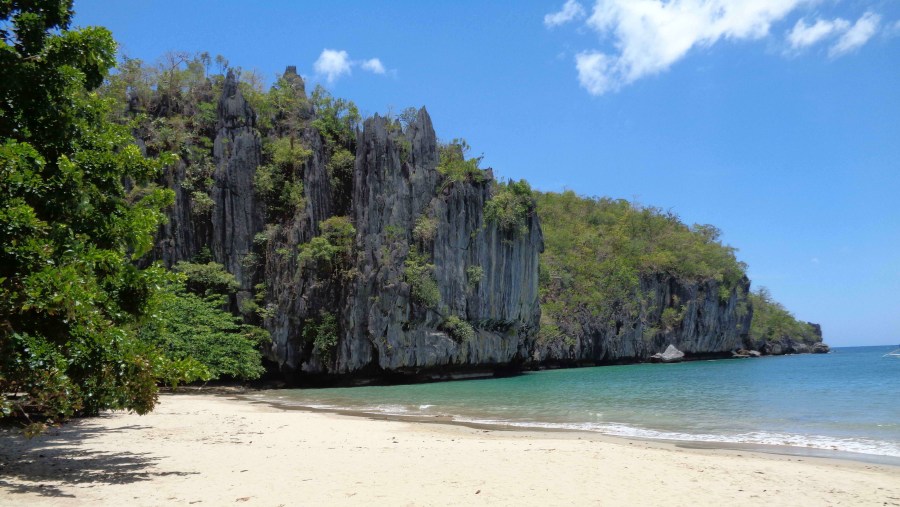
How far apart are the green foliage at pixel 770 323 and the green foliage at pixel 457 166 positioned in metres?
58.7

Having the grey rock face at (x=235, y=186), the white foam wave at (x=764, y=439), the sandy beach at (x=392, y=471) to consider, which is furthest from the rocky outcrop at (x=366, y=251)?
the sandy beach at (x=392, y=471)

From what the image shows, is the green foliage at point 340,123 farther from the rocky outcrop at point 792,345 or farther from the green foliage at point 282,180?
the rocky outcrop at point 792,345

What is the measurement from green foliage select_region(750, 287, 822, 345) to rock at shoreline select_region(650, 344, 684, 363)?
24071 millimetres

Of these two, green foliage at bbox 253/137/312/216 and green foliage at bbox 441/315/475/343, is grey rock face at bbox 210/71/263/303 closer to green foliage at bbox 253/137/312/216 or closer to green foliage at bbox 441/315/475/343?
green foliage at bbox 253/137/312/216

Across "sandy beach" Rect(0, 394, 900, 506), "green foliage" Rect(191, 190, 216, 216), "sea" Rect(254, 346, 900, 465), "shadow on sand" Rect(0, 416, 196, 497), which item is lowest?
"sea" Rect(254, 346, 900, 465)

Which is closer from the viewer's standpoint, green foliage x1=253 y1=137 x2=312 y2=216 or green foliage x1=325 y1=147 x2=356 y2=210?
green foliage x1=253 y1=137 x2=312 y2=216

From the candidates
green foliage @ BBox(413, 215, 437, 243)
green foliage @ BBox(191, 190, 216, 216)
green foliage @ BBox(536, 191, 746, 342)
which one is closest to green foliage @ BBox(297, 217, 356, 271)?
green foliage @ BBox(413, 215, 437, 243)

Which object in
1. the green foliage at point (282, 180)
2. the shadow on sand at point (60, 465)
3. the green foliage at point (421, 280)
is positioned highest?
the green foliage at point (282, 180)

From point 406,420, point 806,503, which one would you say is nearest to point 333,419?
point 406,420

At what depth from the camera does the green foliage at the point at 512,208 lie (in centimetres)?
3741

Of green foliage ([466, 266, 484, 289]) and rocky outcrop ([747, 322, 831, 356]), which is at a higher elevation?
green foliage ([466, 266, 484, 289])

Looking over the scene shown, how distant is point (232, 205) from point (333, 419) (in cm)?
2227

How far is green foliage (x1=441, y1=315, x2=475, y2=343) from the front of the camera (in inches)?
1336

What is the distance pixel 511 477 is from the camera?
7.89 m
